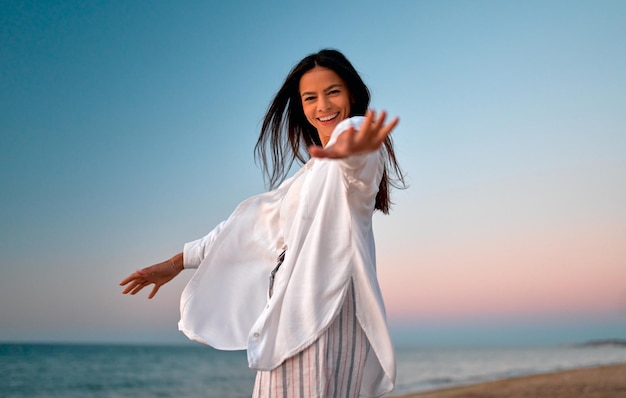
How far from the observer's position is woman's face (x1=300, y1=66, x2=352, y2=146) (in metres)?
2.10

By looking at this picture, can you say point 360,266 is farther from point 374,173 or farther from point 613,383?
point 613,383

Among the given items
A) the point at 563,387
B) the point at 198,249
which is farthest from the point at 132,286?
the point at 563,387

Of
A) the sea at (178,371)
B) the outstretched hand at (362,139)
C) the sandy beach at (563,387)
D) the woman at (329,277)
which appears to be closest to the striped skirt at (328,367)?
the woman at (329,277)

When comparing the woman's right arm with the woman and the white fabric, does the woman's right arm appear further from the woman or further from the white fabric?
the white fabric

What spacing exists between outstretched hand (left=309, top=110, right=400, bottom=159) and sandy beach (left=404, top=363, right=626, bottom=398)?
28.7 ft

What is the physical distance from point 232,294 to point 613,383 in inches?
374

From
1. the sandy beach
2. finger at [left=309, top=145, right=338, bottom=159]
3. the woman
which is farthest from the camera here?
the sandy beach

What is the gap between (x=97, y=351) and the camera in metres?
29.8

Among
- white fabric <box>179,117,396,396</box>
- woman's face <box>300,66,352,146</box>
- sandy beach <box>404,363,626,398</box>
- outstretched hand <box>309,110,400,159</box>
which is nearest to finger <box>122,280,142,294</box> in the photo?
white fabric <box>179,117,396,396</box>

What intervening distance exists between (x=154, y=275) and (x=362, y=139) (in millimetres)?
1165

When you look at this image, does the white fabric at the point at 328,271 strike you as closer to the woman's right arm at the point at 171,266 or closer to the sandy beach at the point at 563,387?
the woman's right arm at the point at 171,266

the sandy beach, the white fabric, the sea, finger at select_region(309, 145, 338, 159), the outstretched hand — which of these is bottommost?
the sea

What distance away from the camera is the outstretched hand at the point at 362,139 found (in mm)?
1402

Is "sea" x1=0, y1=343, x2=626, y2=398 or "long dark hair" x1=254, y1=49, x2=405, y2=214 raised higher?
"long dark hair" x1=254, y1=49, x2=405, y2=214
